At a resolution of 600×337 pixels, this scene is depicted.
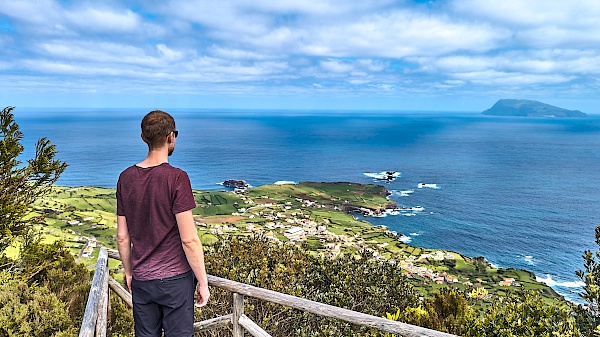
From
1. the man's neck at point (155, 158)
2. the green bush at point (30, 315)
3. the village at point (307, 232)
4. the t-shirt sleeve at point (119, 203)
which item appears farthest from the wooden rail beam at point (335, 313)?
the village at point (307, 232)

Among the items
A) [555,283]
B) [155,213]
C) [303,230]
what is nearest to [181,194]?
[155,213]

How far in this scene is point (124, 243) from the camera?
121 inches

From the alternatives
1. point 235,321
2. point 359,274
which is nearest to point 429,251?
point 359,274

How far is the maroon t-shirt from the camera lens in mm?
2705

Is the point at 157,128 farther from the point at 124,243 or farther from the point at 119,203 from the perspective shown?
the point at 124,243

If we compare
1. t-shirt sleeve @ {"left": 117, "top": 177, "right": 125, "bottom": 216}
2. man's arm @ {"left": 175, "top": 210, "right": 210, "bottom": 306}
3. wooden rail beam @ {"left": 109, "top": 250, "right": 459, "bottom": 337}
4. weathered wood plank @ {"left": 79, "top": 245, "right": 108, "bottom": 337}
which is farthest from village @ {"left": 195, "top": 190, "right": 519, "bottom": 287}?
t-shirt sleeve @ {"left": 117, "top": 177, "right": 125, "bottom": 216}

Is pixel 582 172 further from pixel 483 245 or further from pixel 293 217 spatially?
pixel 293 217

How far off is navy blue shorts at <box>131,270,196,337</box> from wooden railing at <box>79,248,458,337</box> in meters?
0.33

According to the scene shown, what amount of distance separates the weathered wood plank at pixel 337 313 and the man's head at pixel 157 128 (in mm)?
A: 1494

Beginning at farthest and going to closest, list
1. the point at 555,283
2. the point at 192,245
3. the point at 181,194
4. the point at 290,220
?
the point at 290,220 → the point at 555,283 → the point at 192,245 → the point at 181,194

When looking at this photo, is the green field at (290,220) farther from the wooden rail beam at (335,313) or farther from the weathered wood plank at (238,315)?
the wooden rail beam at (335,313)

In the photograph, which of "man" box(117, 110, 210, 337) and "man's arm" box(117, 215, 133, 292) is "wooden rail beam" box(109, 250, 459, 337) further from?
"man's arm" box(117, 215, 133, 292)

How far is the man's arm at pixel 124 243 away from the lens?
299 centimetres

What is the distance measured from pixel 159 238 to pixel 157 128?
77cm
